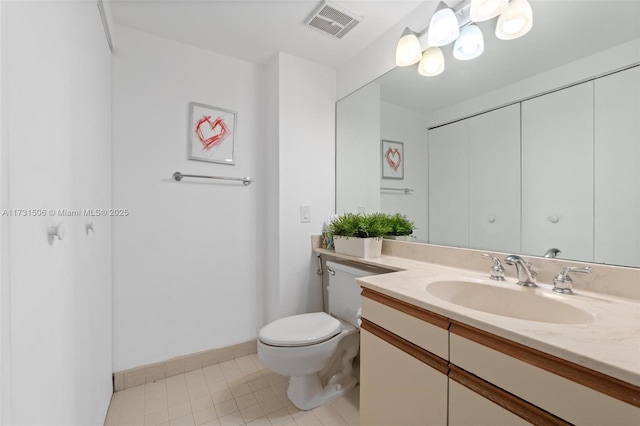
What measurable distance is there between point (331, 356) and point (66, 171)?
1.35 m

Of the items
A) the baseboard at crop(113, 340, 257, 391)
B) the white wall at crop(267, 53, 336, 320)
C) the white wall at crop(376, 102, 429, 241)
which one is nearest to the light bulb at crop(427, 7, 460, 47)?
the white wall at crop(376, 102, 429, 241)

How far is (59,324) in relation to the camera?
0.73 meters

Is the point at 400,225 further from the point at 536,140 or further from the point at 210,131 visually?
the point at 210,131

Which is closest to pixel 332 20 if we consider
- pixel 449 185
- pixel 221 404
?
pixel 449 185

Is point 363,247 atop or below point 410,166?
below

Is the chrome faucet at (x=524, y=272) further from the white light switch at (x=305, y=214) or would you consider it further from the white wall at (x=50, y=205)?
the white wall at (x=50, y=205)

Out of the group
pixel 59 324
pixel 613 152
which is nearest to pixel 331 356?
pixel 59 324

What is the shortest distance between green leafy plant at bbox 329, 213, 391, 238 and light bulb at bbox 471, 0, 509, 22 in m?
1.08

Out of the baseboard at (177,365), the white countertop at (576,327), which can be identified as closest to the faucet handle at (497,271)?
the white countertop at (576,327)

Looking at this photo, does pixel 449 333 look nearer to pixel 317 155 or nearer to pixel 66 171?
pixel 66 171

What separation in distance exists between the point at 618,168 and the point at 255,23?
1.82 metres

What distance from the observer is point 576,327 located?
2.08ft

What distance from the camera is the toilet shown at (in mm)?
1321

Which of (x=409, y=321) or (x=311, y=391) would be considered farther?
(x=311, y=391)
